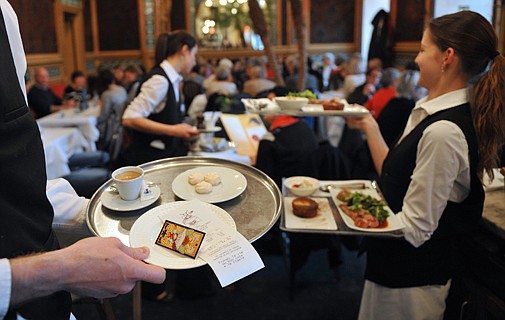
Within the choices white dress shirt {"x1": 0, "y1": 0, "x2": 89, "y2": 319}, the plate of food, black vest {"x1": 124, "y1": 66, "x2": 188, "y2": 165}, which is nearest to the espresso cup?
white dress shirt {"x1": 0, "y1": 0, "x2": 89, "y2": 319}

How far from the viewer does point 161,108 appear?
261cm

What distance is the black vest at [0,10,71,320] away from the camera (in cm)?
73

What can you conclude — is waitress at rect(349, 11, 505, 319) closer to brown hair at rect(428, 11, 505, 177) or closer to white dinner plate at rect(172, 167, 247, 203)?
brown hair at rect(428, 11, 505, 177)

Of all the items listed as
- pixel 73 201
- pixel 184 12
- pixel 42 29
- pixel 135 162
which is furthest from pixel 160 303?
pixel 184 12

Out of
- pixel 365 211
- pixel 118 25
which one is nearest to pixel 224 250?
pixel 365 211

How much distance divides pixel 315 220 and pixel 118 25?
11278 millimetres

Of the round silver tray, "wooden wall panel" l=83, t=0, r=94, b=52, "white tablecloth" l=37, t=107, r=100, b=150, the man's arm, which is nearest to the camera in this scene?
the man's arm

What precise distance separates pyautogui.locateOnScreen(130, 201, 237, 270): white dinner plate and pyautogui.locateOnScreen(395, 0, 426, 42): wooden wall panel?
9220 mm

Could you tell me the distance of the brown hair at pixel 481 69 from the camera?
133 cm

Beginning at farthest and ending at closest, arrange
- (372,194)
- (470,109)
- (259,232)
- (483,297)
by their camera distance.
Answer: (372,194), (483,297), (470,109), (259,232)

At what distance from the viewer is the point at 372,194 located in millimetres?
1697

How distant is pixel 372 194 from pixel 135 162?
1.57m

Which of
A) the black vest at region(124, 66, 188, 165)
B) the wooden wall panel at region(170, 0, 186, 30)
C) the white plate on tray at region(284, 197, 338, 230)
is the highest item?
the wooden wall panel at region(170, 0, 186, 30)

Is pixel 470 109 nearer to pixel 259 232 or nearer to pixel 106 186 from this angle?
pixel 259 232
